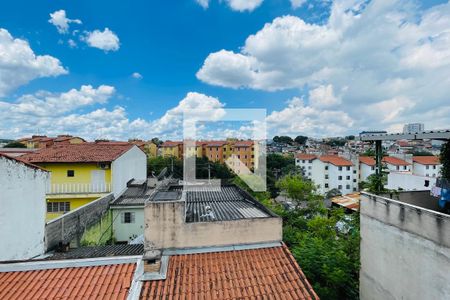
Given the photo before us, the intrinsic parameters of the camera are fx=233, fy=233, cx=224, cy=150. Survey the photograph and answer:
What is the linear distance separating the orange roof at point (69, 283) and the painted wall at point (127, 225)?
35.6 ft

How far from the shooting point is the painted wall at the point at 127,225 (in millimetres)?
15828

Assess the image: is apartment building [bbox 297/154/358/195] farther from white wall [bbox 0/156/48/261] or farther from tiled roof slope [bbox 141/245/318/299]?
white wall [bbox 0/156/48/261]

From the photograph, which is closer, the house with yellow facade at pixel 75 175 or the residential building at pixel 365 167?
the house with yellow facade at pixel 75 175

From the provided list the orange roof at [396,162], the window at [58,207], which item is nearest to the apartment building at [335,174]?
the orange roof at [396,162]

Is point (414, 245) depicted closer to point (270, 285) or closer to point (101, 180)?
point (270, 285)

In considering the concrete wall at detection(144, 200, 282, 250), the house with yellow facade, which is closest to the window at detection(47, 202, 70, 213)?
the house with yellow facade

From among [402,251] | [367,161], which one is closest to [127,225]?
[402,251]

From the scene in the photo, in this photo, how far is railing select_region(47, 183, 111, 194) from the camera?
15173 millimetres

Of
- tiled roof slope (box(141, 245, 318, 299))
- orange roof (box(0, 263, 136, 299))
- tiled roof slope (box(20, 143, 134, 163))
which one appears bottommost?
tiled roof slope (box(141, 245, 318, 299))

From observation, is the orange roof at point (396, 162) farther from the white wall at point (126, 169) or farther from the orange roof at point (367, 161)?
the white wall at point (126, 169)

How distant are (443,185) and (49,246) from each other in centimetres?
1362

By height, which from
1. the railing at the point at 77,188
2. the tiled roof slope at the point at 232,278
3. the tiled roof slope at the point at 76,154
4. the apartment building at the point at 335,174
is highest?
the tiled roof slope at the point at 76,154

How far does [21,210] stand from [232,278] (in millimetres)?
7125

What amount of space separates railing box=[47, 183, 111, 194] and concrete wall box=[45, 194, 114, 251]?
1499 mm
